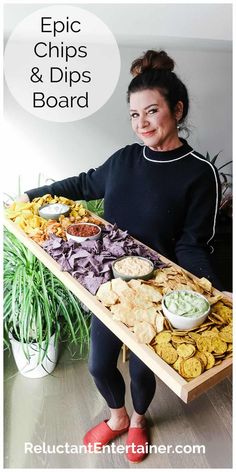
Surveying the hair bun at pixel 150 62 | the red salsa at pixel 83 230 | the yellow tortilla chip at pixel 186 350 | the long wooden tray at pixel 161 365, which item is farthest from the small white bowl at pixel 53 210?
the yellow tortilla chip at pixel 186 350

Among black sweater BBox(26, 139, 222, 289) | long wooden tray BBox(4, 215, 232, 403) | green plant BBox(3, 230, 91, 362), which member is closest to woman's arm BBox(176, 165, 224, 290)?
black sweater BBox(26, 139, 222, 289)

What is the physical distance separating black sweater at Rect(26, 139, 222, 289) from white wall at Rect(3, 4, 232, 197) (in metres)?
0.10

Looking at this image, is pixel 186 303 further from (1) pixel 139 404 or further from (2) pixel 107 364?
(1) pixel 139 404

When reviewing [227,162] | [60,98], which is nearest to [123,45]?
[60,98]

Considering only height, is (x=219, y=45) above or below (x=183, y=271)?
above

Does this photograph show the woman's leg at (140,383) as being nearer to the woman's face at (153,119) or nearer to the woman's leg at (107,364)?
the woman's leg at (107,364)

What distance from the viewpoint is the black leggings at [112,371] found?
78 cm

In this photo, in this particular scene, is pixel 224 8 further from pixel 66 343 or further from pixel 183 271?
pixel 66 343

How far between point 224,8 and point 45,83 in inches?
14.8

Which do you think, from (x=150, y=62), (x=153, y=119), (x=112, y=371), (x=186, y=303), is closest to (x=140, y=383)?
(x=112, y=371)

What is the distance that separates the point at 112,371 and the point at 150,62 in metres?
0.71

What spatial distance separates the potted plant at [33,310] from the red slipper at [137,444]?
0.33 m

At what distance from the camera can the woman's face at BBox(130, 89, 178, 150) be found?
0.79 metres

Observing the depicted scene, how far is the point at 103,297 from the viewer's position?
67cm
